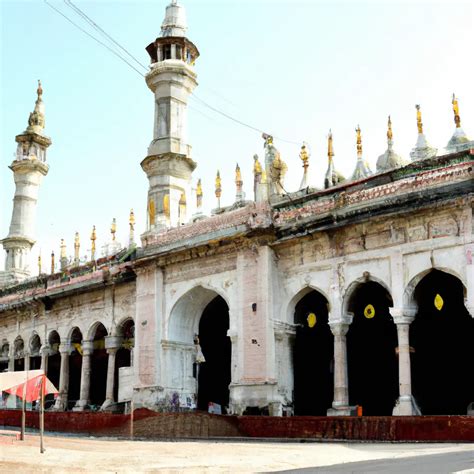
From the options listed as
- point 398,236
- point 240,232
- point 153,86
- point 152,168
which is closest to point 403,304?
point 398,236

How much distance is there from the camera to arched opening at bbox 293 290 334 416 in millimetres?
25734

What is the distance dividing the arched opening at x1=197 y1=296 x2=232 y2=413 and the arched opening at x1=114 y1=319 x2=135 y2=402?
3148 mm

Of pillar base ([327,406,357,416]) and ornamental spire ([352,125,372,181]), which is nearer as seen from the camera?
pillar base ([327,406,357,416])

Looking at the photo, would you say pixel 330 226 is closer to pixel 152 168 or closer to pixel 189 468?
pixel 189 468

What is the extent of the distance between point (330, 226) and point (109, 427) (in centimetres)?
1009

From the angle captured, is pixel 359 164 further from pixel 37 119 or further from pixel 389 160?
pixel 37 119

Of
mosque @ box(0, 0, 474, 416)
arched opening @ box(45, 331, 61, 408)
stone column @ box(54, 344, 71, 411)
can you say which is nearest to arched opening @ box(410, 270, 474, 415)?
mosque @ box(0, 0, 474, 416)

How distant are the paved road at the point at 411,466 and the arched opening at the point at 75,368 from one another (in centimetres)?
2327

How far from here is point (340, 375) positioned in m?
21.5

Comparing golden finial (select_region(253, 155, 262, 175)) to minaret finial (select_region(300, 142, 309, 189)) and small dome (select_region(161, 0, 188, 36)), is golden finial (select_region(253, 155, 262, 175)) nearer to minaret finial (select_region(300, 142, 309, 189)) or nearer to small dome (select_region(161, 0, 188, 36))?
minaret finial (select_region(300, 142, 309, 189))

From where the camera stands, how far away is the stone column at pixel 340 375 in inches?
830

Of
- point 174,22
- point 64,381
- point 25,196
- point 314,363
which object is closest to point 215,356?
point 314,363

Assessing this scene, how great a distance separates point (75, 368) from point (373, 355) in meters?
17.7

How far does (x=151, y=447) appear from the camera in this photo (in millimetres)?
16797
